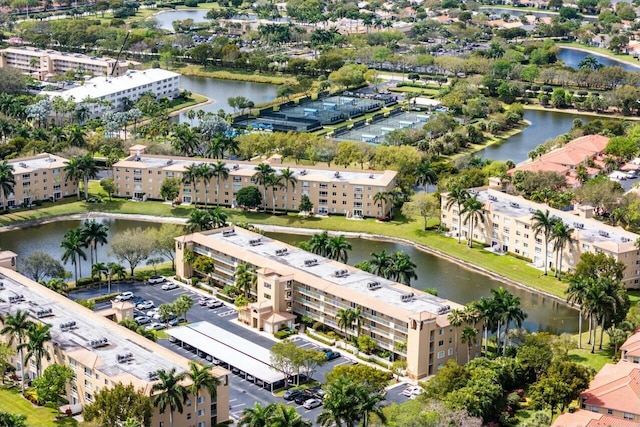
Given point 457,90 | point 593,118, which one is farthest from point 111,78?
point 593,118

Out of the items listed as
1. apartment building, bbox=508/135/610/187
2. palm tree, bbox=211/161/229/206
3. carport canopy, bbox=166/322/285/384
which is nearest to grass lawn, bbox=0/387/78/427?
carport canopy, bbox=166/322/285/384

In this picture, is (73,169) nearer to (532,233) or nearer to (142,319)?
(142,319)

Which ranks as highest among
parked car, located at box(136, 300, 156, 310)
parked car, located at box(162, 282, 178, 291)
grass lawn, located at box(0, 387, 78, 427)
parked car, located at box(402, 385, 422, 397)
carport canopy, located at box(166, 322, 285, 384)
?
carport canopy, located at box(166, 322, 285, 384)

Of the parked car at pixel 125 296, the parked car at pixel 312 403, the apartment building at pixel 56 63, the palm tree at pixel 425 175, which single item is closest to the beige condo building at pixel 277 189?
the palm tree at pixel 425 175

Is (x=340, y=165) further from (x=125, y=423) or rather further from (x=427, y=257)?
(x=125, y=423)

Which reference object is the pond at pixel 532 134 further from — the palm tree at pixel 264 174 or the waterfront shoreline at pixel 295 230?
the palm tree at pixel 264 174

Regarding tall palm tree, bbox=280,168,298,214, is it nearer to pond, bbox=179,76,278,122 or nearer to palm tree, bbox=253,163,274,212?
palm tree, bbox=253,163,274,212
